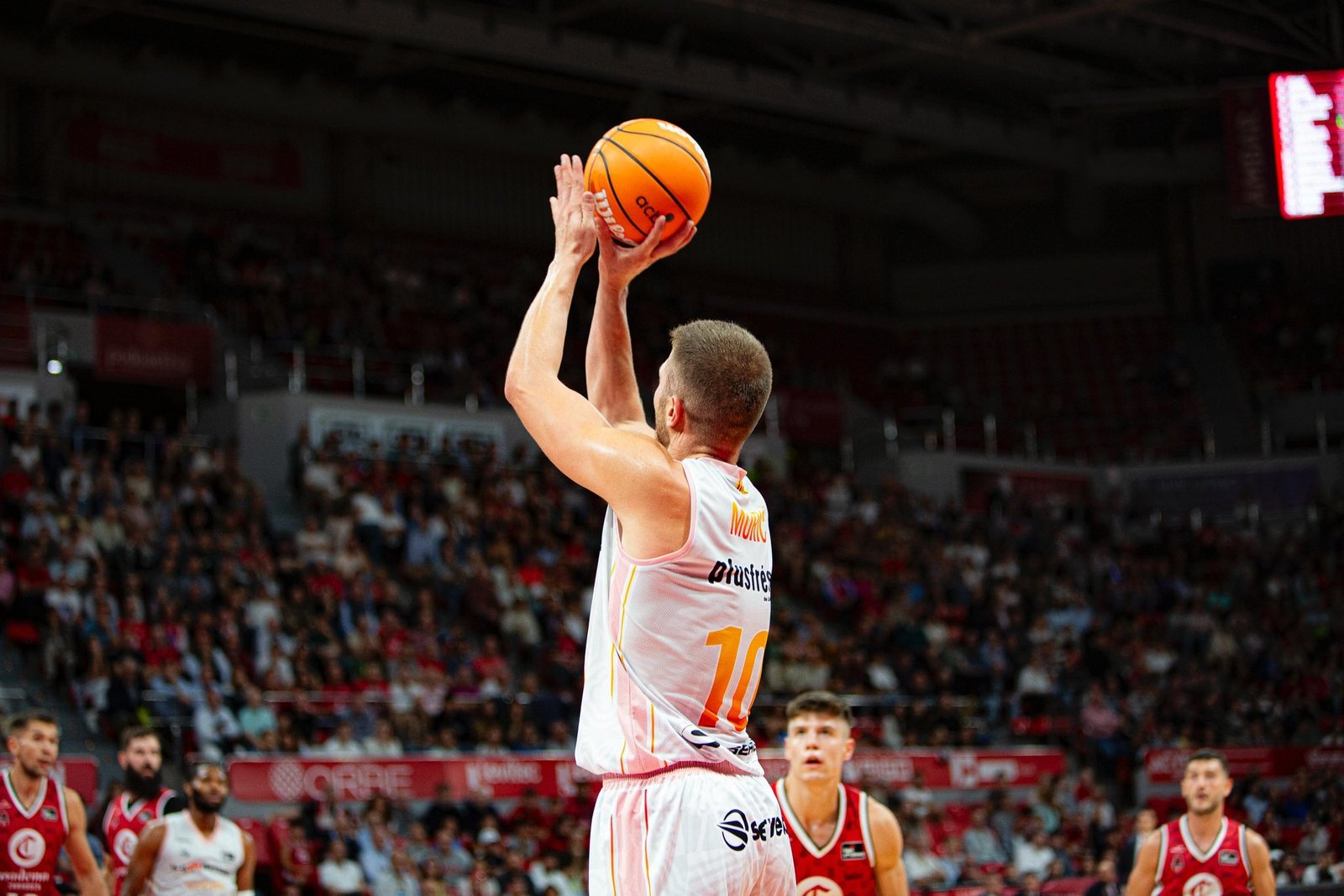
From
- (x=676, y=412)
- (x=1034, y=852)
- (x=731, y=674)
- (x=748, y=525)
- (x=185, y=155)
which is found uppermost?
(x=185, y=155)

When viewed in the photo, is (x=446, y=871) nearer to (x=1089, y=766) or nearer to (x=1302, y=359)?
(x=1089, y=766)

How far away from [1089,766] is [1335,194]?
9.02 metres

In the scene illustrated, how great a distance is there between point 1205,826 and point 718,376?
233 inches

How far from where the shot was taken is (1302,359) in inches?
1280

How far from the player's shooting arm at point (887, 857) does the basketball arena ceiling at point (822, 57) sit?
603 inches

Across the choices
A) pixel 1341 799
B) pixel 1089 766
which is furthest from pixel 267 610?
pixel 1341 799

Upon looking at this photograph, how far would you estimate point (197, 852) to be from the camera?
29.1 feet

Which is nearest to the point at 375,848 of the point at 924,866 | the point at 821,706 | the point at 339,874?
the point at 339,874

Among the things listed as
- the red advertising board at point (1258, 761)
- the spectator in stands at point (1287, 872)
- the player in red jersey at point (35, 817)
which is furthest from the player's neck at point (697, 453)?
the red advertising board at point (1258, 761)

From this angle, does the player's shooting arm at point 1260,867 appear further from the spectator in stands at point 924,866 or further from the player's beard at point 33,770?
the spectator in stands at point 924,866

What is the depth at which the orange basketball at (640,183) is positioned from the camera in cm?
463

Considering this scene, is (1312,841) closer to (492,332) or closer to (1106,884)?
(1106,884)

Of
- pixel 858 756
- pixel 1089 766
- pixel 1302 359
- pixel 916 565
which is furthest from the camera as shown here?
pixel 1302 359

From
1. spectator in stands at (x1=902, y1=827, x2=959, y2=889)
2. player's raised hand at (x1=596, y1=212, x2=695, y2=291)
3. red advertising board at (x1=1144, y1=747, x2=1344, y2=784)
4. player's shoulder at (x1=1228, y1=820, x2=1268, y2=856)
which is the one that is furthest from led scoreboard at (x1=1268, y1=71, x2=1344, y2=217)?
player's raised hand at (x1=596, y1=212, x2=695, y2=291)
